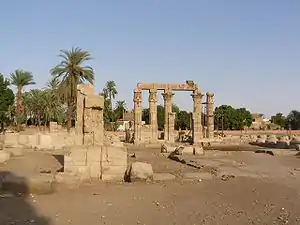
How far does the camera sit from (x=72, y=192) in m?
9.05

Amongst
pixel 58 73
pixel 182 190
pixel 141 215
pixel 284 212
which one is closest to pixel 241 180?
pixel 182 190

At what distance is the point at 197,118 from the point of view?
132ft

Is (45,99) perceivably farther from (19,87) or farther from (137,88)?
(137,88)

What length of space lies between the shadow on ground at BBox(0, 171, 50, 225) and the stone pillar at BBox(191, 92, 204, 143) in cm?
3062

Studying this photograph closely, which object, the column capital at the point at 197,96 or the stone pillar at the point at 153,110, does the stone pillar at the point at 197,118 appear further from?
the stone pillar at the point at 153,110

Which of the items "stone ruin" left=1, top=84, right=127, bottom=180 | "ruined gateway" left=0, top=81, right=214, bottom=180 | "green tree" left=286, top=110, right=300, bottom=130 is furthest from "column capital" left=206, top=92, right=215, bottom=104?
"green tree" left=286, top=110, right=300, bottom=130

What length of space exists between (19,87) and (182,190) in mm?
49048

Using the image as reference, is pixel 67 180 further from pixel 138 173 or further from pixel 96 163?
pixel 138 173

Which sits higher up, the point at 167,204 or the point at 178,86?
the point at 178,86

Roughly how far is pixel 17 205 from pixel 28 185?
1257 millimetres

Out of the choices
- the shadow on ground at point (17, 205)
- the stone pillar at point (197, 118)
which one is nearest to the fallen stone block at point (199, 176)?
the shadow on ground at point (17, 205)

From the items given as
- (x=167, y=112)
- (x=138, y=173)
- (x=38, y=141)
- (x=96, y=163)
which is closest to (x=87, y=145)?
(x=96, y=163)

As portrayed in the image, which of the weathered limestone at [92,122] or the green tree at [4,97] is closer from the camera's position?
the weathered limestone at [92,122]

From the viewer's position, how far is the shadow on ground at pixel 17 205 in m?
6.25
